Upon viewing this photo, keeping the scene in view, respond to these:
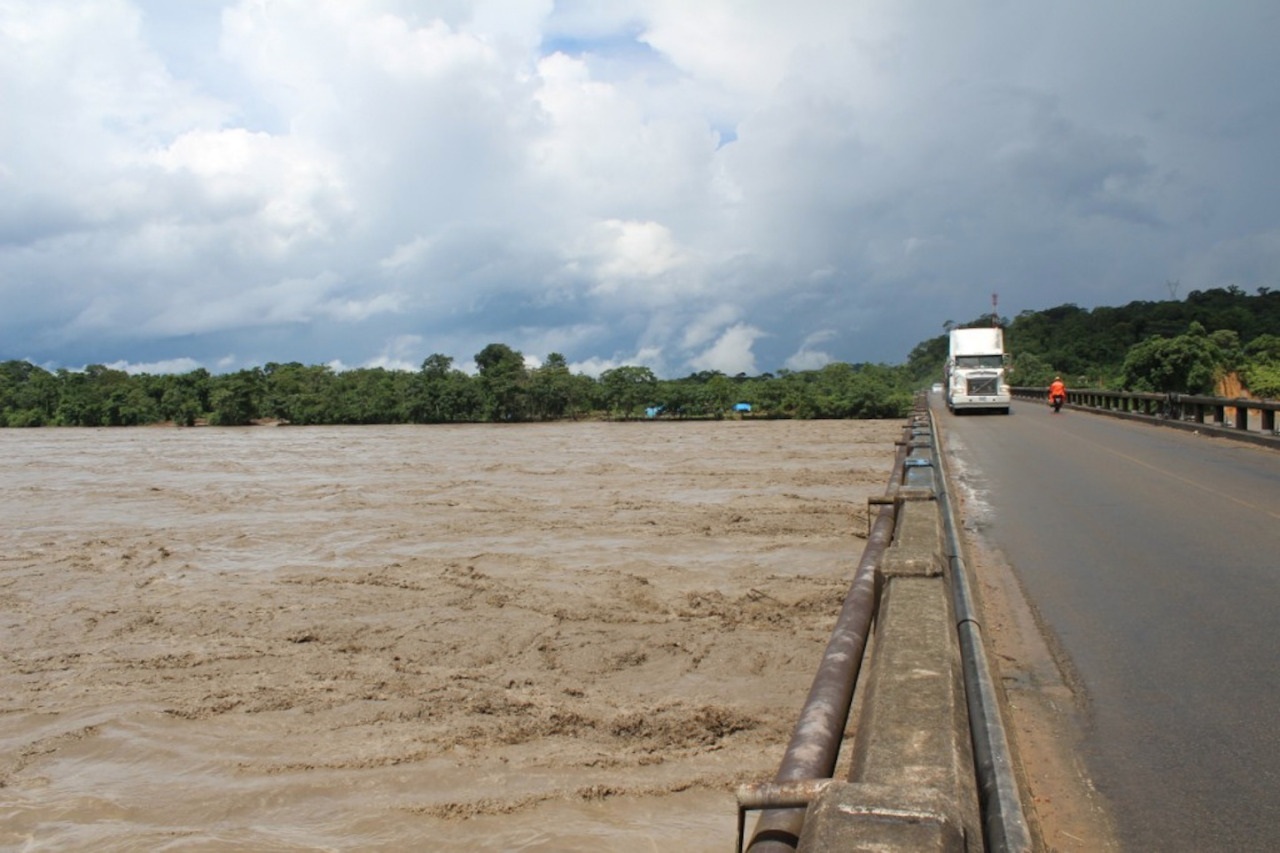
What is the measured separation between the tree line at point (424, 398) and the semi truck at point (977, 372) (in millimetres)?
44402

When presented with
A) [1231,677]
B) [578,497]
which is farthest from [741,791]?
[578,497]

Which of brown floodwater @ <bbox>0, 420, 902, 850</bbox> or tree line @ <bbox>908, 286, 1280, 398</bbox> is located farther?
tree line @ <bbox>908, 286, 1280, 398</bbox>

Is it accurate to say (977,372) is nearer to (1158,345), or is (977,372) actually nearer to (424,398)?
(1158,345)

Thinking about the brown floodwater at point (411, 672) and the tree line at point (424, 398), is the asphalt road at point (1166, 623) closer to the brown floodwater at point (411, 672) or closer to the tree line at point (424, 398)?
the brown floodwater at point (411, 672)

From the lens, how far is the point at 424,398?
89.8 metres

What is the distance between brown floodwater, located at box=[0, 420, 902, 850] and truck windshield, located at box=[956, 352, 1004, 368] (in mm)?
19861

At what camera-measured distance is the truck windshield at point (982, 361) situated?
36688mm

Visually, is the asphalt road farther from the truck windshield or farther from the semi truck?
the truck windshield

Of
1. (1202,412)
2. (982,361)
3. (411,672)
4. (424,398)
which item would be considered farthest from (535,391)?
(411,672)

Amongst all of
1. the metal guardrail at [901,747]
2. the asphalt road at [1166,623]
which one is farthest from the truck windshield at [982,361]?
the metal guardrail at [901,747]

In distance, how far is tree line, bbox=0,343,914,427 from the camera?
89.4 meters

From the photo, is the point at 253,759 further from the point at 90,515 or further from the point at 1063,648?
the point at 90,515

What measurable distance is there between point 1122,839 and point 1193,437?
2230 cm

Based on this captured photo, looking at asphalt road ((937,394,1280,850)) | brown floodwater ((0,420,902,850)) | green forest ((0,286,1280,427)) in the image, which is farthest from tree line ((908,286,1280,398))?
brown floodwater ((0,420,902,850))
